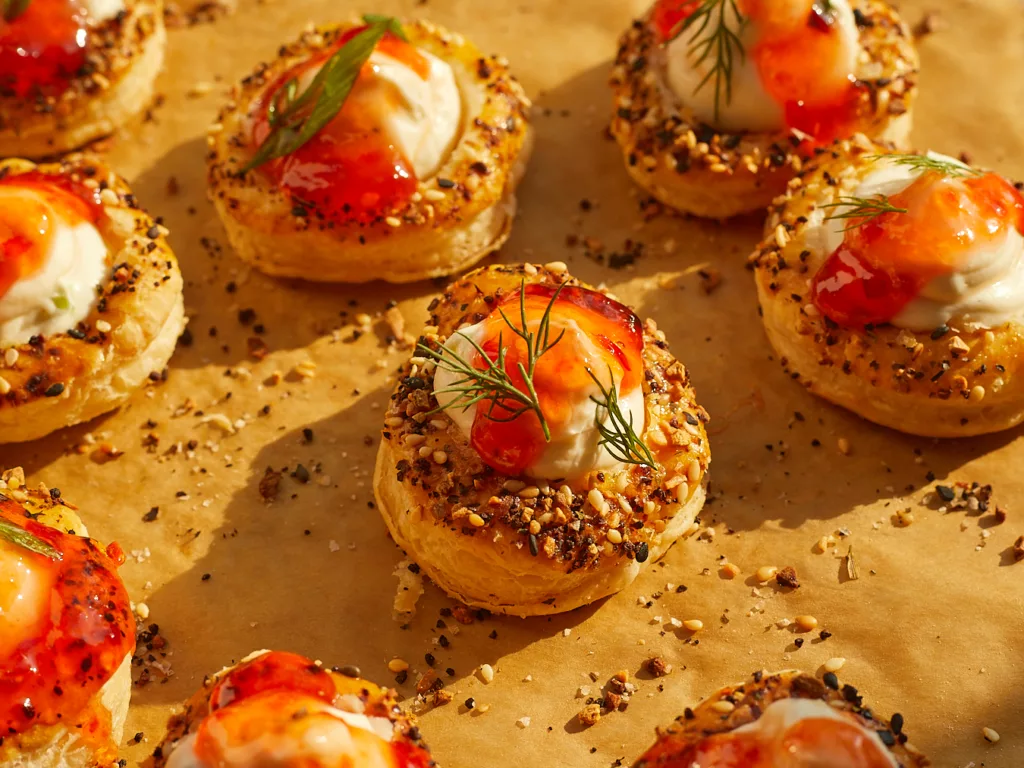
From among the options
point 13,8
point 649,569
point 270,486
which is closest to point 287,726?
point 270,486

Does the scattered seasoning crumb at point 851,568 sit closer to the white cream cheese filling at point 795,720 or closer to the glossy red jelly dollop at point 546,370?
the white cream cheese filling at point 795,720

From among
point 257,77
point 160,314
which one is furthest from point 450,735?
point 257,77

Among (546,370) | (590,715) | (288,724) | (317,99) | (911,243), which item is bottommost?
(590,715)

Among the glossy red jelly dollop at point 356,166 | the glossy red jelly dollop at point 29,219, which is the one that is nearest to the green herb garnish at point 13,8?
the glossy red jelly dollop at point 29,219

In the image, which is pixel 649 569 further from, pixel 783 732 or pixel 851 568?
pixel 783 732

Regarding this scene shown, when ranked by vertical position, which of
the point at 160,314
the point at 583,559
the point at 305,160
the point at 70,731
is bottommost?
the point at 70,731

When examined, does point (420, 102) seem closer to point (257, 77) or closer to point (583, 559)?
point (257, 77)

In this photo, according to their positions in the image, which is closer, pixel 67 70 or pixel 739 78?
pixel 739 78
